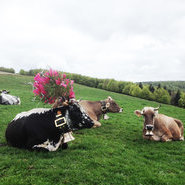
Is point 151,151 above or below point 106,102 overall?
below

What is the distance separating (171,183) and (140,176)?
80 centimetres

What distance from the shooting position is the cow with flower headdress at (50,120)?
5.32 meters

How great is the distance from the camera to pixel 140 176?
4.49m

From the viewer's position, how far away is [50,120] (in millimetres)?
5441

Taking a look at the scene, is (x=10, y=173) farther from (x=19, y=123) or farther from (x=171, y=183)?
(x=171, y=183)

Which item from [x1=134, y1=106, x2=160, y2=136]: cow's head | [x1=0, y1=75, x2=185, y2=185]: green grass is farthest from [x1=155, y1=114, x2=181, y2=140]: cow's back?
[x1=0, y1=75, x2=185, y2=185]: green grass

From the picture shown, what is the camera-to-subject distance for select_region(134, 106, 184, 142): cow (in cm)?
734

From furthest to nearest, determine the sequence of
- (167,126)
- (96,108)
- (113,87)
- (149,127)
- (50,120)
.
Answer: (113,87) < (96,108) < (167,126) < (149,127) < (50,120)

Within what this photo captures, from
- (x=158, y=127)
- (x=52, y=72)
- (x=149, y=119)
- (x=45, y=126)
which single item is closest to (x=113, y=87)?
(x=158, y=127)

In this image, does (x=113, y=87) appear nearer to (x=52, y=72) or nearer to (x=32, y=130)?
(x=52, y=72)

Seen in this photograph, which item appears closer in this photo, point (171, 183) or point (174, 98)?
point (171, 183)

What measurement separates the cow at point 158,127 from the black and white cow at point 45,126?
321cm

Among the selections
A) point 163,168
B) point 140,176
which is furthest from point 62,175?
point 163,168

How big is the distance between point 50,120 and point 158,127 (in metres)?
5.28
